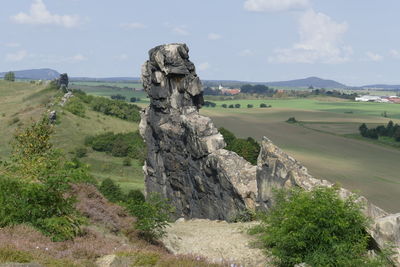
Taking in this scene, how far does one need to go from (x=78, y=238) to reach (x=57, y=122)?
311ft

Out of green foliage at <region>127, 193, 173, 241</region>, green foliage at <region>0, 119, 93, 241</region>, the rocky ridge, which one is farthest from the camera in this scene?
the rocky ridge

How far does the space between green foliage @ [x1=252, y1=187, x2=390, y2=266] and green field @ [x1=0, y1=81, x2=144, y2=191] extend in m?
50.5

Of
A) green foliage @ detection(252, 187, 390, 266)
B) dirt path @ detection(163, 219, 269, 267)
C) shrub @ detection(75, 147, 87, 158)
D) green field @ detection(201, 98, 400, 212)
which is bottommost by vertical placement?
shrub @ detection(75, 147, 87, 158)

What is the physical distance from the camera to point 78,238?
18031 mm

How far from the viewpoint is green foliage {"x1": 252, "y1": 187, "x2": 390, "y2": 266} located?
57.9ft

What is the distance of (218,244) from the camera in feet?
80.4

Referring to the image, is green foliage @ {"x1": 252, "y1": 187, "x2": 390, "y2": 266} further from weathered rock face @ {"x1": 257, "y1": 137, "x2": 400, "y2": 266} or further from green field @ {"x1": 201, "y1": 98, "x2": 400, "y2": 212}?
weathered rock face @ {"x1": 257, "y1": 137, "x2": 400, "y2": 266}

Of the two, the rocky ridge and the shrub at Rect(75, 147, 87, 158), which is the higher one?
the rocky ridge

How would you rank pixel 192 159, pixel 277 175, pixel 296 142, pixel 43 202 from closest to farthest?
pixel 43 202 < pixel 277 175 < pixel 192 159 < pixel 296 142

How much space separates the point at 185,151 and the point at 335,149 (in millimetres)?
68393

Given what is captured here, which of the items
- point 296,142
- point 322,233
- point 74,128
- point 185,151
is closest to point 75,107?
point 74,128

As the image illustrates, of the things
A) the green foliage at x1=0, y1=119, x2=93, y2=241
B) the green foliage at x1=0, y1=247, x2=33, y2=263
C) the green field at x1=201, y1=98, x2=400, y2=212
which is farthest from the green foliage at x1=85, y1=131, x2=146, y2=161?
the green foliage at x1=0, y1=247, x2=33, y2=263

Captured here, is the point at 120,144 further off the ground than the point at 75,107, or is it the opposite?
the point at 75,107

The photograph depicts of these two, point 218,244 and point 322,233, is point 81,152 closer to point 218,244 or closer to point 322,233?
point 218,244
